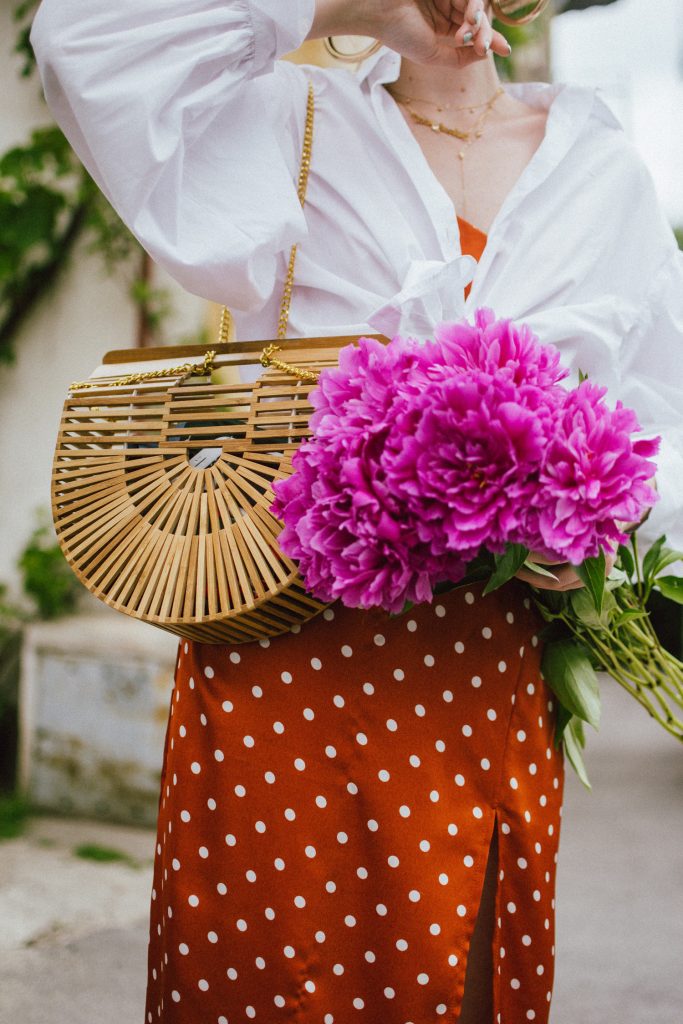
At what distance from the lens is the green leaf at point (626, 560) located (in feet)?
4.32

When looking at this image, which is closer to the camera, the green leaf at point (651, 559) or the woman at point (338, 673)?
the woman at point (338, 673)

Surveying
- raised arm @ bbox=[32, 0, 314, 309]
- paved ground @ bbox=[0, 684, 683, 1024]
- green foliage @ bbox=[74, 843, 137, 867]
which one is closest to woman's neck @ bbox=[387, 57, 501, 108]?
raised arm @ bbox=[32, 0, 314, 309]

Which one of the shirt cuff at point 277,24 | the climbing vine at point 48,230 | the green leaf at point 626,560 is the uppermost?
the climbing vine at point 48,230

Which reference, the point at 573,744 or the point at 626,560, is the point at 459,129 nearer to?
the point at 626,560

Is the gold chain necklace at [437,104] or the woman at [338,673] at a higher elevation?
the gold chain necklace at [437,104]

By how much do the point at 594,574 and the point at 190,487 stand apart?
0.45 metres

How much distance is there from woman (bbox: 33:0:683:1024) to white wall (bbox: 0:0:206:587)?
2.61 m

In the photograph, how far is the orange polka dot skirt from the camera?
121cm

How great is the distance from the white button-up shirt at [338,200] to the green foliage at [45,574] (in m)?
2.51

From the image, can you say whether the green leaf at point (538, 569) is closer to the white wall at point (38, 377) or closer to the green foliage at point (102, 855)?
the green foliage at point (102, 855)

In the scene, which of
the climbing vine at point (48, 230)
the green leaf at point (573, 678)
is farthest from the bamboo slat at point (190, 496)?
the climbing vine at point (48, 230)

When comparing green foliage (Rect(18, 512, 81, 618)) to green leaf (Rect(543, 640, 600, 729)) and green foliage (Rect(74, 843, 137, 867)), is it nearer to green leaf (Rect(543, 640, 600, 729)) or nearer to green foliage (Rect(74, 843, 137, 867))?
green foliage (Rect(74, 843, 137, 867))

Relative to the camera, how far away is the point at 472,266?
125cm

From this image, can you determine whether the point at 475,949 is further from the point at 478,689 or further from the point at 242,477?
the point at 242,477
